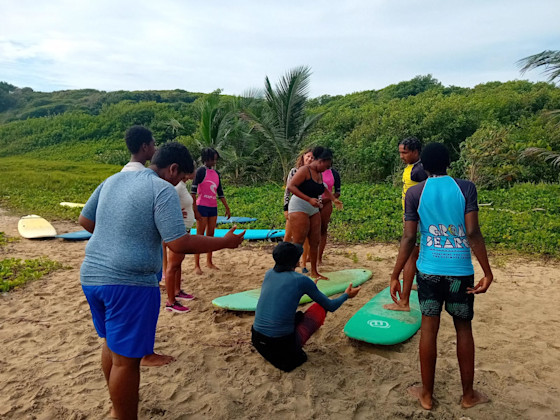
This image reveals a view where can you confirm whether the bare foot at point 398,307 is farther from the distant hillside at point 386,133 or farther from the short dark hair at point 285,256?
the distant hillside at point 386,133

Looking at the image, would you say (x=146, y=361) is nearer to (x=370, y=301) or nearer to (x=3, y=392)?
(x=3, y=392)

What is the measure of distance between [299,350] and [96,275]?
1.76m

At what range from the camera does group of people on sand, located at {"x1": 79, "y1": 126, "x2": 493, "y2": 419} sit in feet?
7.06

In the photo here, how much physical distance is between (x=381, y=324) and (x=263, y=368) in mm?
1260

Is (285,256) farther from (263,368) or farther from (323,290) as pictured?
(323,290)

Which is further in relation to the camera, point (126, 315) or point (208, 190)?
point (208, 190)

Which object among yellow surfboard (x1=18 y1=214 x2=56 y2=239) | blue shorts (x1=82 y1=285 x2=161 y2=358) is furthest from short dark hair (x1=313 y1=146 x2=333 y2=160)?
yellow surfboard (x1=18 y1=214 x2=56 y2=239)

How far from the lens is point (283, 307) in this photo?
3.04 metres

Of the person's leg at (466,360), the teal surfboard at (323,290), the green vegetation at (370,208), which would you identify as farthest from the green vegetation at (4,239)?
the person's leg at (466,360)

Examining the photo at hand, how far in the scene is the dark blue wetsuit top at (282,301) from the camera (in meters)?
3.05

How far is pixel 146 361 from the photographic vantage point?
3334 mm

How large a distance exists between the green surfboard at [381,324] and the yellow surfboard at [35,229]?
6829mm

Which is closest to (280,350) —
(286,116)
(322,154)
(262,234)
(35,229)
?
(322,154)

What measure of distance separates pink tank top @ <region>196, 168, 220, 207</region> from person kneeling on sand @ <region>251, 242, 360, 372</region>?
2.52m
